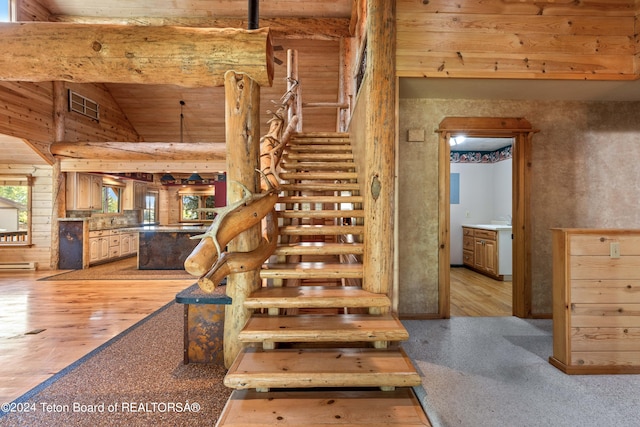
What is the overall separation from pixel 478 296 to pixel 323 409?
11.8ft

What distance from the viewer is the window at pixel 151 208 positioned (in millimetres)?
10773

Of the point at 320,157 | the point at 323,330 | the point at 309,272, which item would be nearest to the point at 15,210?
the point at 320,157

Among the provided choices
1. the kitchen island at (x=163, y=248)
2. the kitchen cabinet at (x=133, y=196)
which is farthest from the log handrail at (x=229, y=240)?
the kitchen cabinet at (x=133, y=196)

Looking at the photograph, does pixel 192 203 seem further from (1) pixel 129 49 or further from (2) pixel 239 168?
(2) pixel 239 168

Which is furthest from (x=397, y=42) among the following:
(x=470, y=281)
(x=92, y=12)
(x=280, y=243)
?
(x=92, y=12)

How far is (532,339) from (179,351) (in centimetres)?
337

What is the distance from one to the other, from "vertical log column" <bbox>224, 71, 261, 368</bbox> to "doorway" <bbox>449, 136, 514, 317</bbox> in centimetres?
379

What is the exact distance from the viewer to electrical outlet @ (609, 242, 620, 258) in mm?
2359

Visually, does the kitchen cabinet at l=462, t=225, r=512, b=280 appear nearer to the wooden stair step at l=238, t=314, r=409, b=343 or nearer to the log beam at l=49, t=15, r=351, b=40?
the wooden stair step at l=238, t=314, r=409, b=343

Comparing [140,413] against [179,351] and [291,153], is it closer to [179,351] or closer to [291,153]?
[179,351]

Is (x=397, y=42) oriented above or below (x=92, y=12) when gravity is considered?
below

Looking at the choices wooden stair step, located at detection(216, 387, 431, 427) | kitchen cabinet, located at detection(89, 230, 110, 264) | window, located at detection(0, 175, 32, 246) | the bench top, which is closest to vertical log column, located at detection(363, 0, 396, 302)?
wooden stair step, located at detection(216, 387, 431, 427)

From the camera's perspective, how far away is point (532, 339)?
2.97m

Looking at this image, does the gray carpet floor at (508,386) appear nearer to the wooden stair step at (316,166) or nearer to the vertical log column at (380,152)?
the vertical log column at (380,152)
